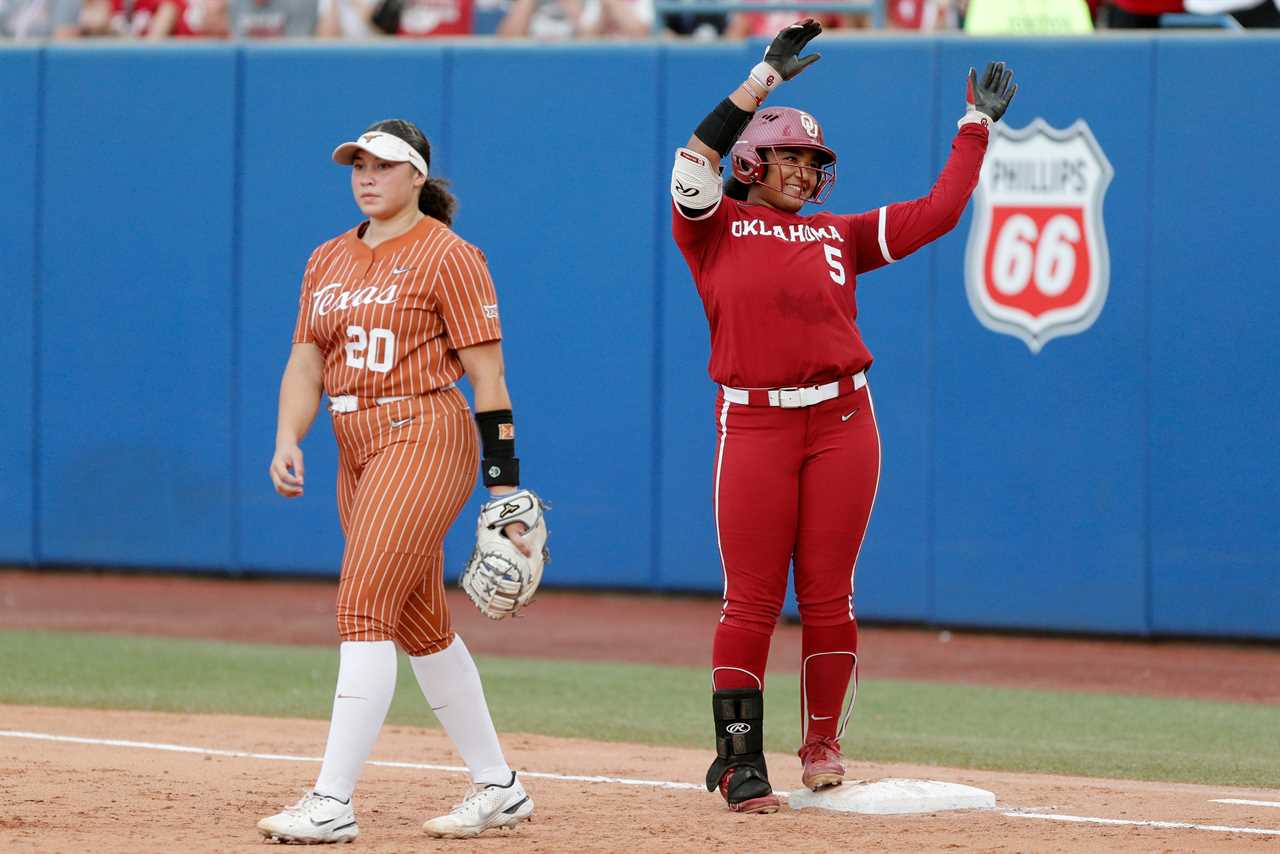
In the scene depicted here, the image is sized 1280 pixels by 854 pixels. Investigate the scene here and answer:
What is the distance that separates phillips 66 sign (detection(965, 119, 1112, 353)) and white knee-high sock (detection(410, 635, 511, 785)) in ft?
19.5

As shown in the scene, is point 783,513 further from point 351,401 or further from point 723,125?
point 351,401

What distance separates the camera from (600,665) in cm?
990

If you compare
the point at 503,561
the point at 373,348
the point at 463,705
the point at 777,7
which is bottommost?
the point at 463,705

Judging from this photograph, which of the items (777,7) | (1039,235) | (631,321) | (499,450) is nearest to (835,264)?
(499,450)

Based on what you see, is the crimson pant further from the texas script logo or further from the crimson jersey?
the texas script logo

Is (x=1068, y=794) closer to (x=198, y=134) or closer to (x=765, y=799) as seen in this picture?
(x=765, y=799)

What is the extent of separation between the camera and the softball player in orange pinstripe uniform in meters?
5.23

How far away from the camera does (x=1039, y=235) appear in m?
10.8

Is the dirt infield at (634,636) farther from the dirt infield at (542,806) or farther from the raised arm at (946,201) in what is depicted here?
the raised arm at (946,201)

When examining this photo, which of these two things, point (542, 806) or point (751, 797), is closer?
point (751, 797)

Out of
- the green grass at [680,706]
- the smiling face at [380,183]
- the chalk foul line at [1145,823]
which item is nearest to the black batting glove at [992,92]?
the smiling face at [380,183]

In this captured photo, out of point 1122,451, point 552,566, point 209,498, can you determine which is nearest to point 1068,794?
point 1122,451

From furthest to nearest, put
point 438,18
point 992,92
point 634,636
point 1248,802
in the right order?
point 438,18, point 634,636, point 1248,802, point 992,92

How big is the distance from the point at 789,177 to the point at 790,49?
39 centimetres
